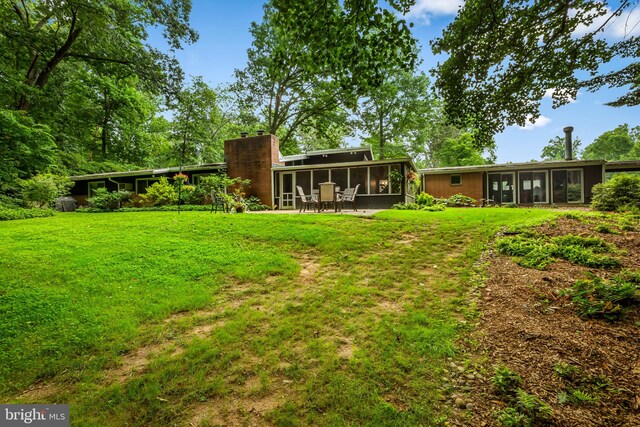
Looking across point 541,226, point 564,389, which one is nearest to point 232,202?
point 541,226

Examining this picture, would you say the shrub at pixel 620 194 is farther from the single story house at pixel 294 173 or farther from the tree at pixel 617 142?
the tree at pixel 617 142

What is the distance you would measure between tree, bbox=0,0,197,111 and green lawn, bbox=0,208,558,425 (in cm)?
764

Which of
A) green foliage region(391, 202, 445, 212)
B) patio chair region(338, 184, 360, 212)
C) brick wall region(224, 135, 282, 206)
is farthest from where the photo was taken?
brick wall region(224, 135, 282, 206)

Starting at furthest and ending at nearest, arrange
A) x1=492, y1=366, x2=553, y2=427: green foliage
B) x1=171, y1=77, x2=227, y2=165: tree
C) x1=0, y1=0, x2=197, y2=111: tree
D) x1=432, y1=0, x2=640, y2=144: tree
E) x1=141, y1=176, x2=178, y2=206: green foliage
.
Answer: x1=171, y1=77, x2=227, y2=165: tree → x1=141, y1=176, x2=178, y2=206: green foliage → x1=0, y1=0, x2=197, y2=111: tree → x1=432, y1=0, x2=640, y2=144: tree → x1=492, y1=366, x2=553, y2=427: green foliage

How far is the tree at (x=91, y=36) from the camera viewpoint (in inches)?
356

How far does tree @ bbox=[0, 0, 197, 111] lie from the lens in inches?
356

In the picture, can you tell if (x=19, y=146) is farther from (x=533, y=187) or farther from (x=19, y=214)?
(x=533, y=187)

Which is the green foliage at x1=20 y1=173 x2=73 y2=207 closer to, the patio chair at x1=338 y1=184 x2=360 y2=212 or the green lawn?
the green lawn

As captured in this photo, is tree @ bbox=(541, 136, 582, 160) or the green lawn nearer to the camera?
the green lawn

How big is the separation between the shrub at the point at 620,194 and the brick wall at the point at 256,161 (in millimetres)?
15112

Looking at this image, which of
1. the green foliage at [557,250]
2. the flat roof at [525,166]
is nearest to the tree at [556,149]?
the flat roof at [525,166]

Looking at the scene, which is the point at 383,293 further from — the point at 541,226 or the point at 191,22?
the point at 191,22

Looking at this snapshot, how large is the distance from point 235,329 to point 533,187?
20.0 m

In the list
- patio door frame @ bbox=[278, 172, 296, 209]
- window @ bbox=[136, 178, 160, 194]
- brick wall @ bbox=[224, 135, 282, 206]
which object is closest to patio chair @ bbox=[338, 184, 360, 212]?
patio door frame @ bbox=[278, 172, 296, 209]
